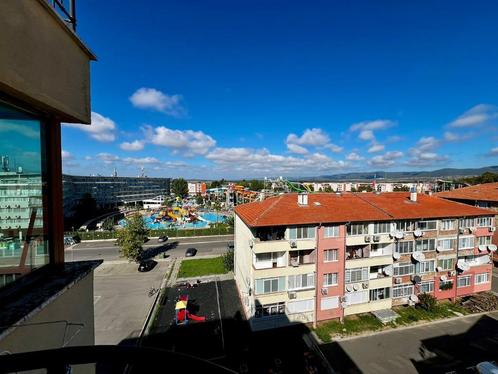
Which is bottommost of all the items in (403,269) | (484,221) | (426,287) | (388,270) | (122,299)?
(122,299)

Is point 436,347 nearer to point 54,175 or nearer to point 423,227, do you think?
point 423,227

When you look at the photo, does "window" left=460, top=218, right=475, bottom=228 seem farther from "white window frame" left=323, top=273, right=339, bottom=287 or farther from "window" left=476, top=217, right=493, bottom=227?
"white window frame" left=323, top=273, right=339, bottom=287

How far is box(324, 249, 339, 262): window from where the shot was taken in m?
19.5

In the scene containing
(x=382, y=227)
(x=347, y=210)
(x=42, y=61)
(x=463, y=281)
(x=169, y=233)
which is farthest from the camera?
(x=169, y=233)

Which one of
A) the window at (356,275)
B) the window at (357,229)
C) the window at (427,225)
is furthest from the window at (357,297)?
the window at (427,225)

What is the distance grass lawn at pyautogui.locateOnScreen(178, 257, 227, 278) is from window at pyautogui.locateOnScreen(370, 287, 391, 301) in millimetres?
16307

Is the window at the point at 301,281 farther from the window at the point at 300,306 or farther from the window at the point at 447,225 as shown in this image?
the window at the point at 447,225

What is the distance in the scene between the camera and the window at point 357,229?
20078 millimetres

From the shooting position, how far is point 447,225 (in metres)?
22.7

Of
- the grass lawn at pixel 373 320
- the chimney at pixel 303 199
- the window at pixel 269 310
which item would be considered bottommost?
the grass lawn at pixel 373 320

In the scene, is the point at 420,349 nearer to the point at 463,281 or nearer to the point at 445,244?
the point at 445,244

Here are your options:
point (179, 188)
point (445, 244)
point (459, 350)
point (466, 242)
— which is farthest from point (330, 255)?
point (179, 188)

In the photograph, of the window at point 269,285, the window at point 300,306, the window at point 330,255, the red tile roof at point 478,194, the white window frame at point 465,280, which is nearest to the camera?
the window at point 269,285

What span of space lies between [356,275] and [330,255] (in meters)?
3.02
